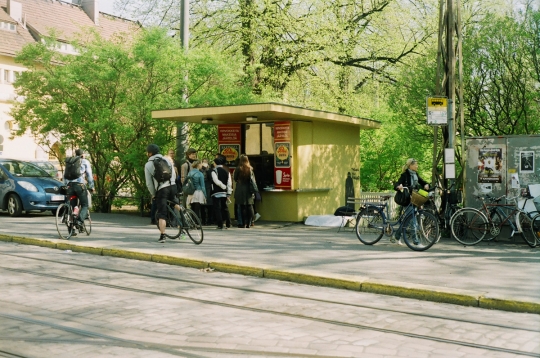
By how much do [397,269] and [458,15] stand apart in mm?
7144

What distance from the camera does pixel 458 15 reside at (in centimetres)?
1498

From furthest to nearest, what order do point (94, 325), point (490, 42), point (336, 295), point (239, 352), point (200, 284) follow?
point (490, 42) → point (200, 284) → point (336, 295) → point (94, 325) → point (239, 352)

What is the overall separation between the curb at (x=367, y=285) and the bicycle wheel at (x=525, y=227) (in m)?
5.89

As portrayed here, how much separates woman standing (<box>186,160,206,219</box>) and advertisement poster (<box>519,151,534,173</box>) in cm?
688

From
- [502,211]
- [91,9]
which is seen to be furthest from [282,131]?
[91,9]

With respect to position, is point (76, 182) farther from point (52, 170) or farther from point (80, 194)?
point (52, 170)

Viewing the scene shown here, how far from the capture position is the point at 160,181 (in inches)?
512

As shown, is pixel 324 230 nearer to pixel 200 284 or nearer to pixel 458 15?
pixel 458 15


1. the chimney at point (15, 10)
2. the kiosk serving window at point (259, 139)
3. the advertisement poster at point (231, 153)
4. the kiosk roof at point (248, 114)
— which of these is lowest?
the advertisement poster at point (231, 153)

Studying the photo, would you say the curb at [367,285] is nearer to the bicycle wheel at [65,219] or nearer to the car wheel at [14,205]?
the bicycle wheel at [65,219]

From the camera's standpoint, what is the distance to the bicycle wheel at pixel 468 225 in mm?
13797

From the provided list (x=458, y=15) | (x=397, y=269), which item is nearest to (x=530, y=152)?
(x=458, y=15)

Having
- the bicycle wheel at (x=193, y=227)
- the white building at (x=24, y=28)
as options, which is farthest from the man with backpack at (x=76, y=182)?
the white building at (x=24, y=28)

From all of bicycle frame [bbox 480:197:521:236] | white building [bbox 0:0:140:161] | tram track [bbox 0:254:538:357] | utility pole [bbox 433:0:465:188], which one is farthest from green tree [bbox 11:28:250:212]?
white building [bbox 0:0:140:161]
